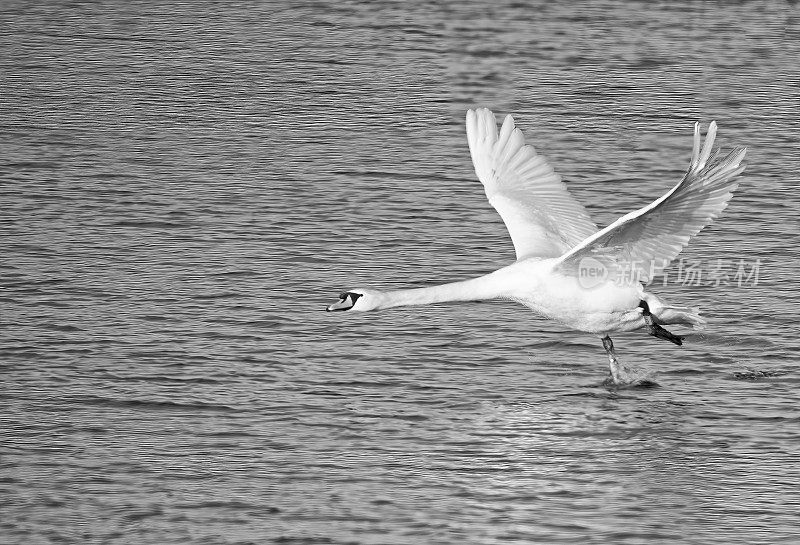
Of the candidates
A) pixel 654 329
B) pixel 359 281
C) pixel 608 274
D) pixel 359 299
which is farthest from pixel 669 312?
pixel 359 281

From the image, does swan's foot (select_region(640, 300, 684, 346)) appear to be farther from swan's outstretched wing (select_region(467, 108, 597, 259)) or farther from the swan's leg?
swan's outstretched wing (select_region(467, 108, 597, 259))

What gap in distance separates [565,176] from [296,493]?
6424mm

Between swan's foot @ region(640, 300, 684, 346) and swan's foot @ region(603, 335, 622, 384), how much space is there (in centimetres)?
29

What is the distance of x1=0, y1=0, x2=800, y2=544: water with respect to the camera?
947 cm

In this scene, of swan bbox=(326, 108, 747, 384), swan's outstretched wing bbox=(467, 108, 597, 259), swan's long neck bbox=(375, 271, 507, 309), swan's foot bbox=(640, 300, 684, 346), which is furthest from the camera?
swan's outstretched wing bbox=(467, 108, 597, 259)

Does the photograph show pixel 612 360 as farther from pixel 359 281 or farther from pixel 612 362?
pixel 359 281

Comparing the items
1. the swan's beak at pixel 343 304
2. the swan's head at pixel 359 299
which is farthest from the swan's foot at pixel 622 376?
the swan's beak at pixel 343 304

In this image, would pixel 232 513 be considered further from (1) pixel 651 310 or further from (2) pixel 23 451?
(1) pixel 651 310

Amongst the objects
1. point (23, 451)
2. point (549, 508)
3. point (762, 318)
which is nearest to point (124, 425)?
point (23, 451)

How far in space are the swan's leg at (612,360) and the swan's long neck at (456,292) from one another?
1.02m

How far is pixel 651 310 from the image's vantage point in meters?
11.1

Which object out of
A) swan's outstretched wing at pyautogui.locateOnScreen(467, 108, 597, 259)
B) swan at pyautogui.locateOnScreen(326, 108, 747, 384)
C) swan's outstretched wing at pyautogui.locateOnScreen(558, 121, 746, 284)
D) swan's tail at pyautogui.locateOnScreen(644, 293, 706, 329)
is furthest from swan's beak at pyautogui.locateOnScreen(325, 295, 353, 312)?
swan's tail at pyautogui.locateOnScreen(644, 293, 706, 329)

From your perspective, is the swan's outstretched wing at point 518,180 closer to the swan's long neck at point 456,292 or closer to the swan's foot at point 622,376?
the swan's foot at point 622,376

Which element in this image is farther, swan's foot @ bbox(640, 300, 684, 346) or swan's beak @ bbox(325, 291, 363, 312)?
swan's foot @ bbox(640, 300, 684, 346)
